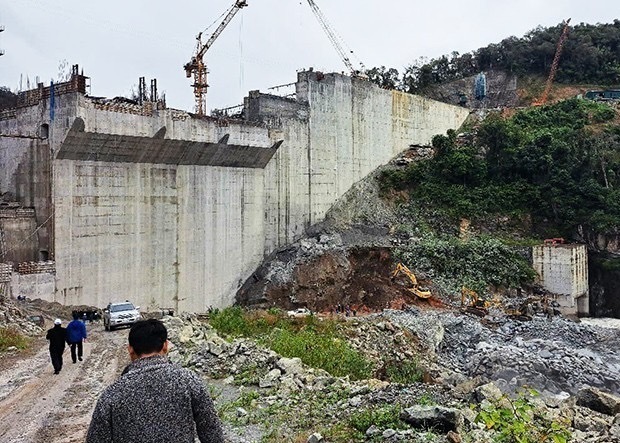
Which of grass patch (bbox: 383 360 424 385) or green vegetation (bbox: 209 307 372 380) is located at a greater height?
green vegetation (bbox: 209 307 372 380)

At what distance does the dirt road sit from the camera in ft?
30.2

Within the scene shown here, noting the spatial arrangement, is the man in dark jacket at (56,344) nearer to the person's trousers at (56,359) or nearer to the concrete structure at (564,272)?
the person's trousers at (56,359)

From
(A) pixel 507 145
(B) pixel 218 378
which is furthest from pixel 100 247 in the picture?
(A) pixel 507 145

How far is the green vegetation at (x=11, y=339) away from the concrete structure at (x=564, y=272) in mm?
31655

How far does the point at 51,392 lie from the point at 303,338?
802 cm

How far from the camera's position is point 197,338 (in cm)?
1616

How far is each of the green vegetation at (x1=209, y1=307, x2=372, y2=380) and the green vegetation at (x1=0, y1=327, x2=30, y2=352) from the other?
5865 millimetres

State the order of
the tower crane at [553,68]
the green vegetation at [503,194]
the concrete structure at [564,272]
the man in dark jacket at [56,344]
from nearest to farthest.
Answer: the man in dark jacket at [56,344] < the concrete structure at [564,272] < the green vegetation at [503,194] < the tower crane at [553,68]

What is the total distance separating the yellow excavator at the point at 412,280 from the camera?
Answer: 3544cm

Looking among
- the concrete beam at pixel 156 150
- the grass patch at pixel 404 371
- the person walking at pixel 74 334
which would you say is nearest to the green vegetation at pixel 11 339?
the person walking at pixel 74 334

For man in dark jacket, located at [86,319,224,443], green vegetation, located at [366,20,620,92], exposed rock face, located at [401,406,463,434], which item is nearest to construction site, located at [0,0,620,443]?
exposed rock face, located at [401,406,463,434]

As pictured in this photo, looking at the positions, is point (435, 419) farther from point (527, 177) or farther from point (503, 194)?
point (527, 177)

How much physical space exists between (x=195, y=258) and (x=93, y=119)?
31.1 feet

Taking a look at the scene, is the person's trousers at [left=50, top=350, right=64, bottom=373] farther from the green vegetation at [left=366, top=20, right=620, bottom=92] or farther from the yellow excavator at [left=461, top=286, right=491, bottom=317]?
the green vegetation at [left=366, top=20, right=620, bottom=92]
